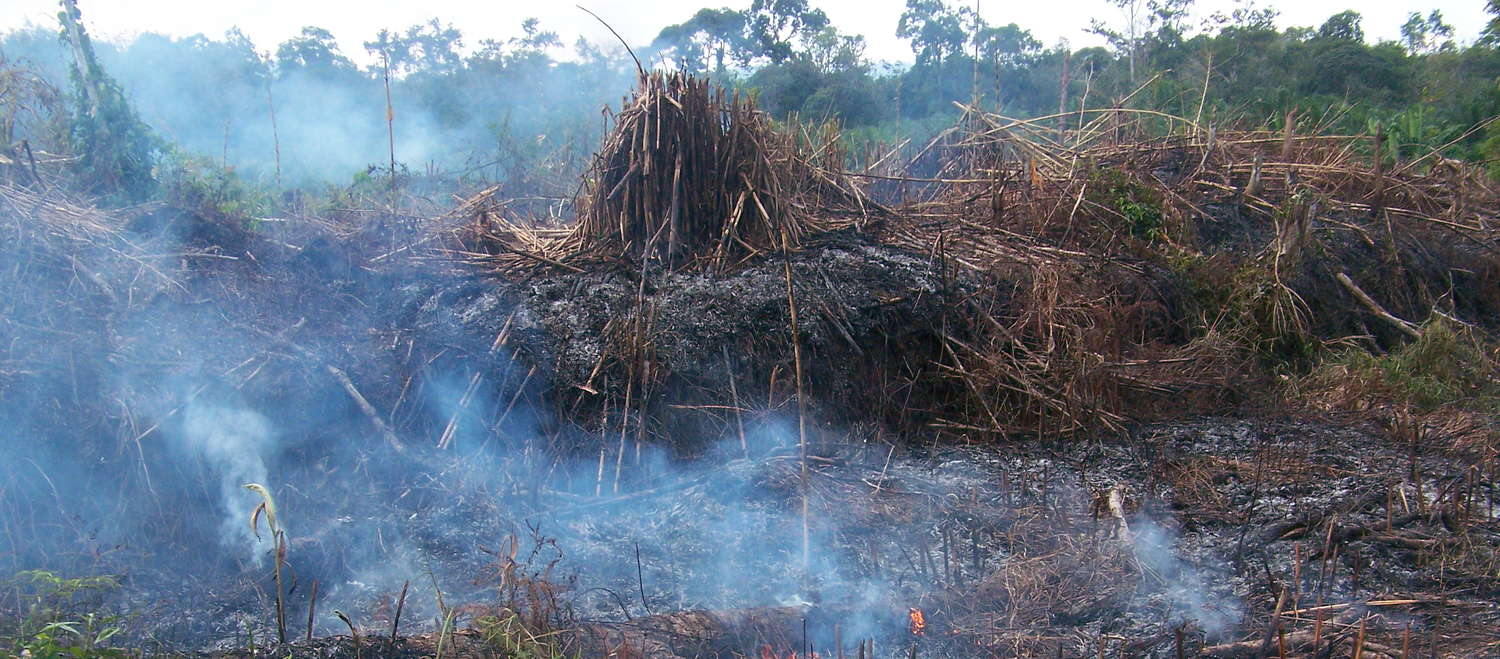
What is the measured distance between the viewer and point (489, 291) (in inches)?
226

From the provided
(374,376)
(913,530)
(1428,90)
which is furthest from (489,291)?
(1428,90)

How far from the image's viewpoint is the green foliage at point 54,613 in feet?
10.7

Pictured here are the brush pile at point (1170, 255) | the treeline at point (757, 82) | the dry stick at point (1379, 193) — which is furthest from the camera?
the treeline at point (757, 82)

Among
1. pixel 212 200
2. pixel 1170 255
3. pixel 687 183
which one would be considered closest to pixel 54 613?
pixel 212 200

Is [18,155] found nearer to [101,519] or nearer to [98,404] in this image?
[98,404]

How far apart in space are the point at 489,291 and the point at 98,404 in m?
2.10

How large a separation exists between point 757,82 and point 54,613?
1807 cm

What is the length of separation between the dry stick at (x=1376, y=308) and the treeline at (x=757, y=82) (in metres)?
5.56

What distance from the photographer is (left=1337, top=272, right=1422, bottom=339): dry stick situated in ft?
22.3

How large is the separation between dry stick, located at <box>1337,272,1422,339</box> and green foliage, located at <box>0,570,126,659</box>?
804 cm

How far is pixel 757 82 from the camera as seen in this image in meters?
20.1

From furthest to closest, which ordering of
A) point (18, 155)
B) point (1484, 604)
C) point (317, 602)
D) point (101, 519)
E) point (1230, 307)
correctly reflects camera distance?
point (1230, 307) < point (18, 155) < point (101, 519) < point (317, 602) < point (1484, 604)

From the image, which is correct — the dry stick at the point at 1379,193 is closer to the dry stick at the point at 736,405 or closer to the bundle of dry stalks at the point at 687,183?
the bundle of dry stalks at the point at 687,183

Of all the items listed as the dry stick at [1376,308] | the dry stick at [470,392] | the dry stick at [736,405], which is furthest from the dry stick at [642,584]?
the dry stick at [1376,308]
